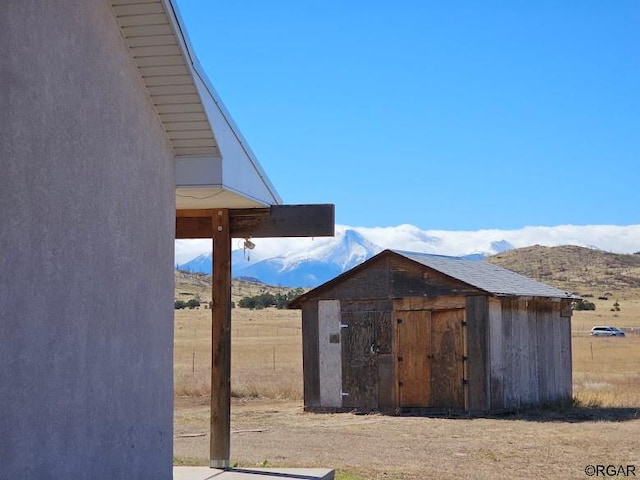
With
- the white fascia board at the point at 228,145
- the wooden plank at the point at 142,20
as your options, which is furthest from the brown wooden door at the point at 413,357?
the wooden plank at the point at 142,20

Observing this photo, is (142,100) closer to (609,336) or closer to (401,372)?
(401,372)

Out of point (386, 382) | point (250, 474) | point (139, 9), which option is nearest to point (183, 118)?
point (139, 9)

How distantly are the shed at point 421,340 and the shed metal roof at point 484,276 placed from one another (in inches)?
2.5

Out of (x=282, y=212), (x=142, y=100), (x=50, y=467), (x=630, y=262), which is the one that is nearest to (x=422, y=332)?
(x=282, y=212)

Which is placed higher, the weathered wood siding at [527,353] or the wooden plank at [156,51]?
the wooden plank at [156,51]

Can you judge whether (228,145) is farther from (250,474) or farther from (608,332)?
(608,332)

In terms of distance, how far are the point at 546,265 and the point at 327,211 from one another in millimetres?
95922

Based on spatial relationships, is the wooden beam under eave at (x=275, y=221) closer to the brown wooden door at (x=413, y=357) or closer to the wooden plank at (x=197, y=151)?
the wooden plank at (x=197, y=151)

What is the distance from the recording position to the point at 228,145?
9.04 meters

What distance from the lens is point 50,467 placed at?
5.97 metres

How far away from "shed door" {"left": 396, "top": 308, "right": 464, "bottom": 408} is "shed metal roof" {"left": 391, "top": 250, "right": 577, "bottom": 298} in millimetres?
837

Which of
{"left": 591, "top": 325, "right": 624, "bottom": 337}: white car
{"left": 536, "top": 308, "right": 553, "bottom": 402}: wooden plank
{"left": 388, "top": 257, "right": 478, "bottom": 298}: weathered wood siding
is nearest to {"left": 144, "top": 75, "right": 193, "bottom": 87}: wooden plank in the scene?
Result: {"left": 388, "top": 257, "right": 478, "bottom": 298}: weathered wood siding

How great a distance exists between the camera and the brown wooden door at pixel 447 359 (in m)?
19.6

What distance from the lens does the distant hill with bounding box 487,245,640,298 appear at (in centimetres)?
9275
